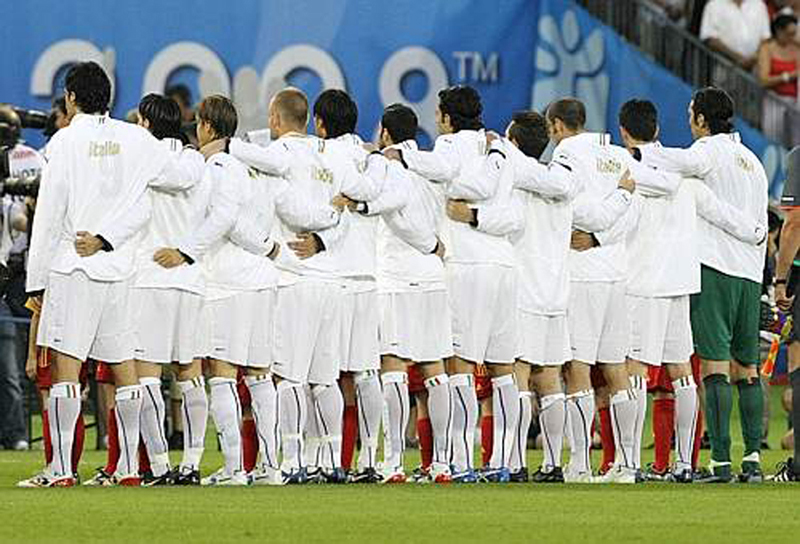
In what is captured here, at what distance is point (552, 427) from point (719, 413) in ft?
3.68

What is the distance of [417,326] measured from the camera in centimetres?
1834

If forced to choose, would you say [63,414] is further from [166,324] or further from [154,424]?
[166,324]

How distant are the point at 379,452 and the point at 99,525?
7484 mm

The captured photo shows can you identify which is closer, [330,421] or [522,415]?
Result: [330,421]

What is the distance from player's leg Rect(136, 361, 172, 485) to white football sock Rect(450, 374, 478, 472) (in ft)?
6.62

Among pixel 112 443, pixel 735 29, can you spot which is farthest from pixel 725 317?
pixel 735 29

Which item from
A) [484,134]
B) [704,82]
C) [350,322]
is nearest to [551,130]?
[484,134]

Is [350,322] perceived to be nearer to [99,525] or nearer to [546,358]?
[546,358]

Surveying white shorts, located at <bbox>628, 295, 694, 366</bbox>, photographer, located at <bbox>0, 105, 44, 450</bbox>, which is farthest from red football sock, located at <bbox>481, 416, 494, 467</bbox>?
photographer, located at <bbox>0, 105, 44, 450</bbox>

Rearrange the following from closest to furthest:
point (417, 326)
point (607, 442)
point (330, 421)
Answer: point (330, 421), point (417, 326), point (607, 442)

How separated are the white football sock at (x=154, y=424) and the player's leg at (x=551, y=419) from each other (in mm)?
2600

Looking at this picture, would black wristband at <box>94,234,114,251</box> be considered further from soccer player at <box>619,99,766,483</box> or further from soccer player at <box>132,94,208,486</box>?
soccer player at <box>619,99,766,483</box>

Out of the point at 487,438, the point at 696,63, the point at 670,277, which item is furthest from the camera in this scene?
the point at 696,63

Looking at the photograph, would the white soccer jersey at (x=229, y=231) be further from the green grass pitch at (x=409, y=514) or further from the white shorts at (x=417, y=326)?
the green grass pitch at (x=409, y=514)
